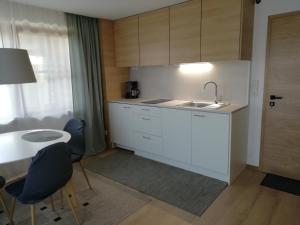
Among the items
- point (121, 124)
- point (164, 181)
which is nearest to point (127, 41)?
point (121, 124)

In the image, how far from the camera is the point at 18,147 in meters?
2.00

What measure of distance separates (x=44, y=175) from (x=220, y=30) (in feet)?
8.05

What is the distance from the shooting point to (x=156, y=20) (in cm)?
332

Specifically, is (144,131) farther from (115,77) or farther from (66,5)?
(66,5)

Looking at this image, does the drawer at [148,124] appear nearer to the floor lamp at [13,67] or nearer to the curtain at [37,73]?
the curtain at [37,73]

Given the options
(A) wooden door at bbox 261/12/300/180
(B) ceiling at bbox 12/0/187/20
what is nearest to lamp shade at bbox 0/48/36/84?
(B) ceiling at bbox 12/0/187/20

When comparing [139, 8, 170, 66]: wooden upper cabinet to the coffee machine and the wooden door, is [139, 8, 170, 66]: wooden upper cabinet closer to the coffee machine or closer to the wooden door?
the coffee machine

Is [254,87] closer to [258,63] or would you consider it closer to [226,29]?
[258,63]

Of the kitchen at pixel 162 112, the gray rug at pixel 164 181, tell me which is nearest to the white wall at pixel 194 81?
the kitchen at pixel 162 112

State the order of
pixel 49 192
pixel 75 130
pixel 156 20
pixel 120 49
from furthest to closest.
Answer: pixel 120 49, pixel 156 20, pixel 75 130, pixel 49 192

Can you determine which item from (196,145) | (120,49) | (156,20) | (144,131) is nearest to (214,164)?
(196,145)

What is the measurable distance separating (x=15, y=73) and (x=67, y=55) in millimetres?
1695

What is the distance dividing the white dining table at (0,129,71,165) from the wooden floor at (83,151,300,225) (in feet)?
3.42

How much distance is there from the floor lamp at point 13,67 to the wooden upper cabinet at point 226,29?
206 cm
